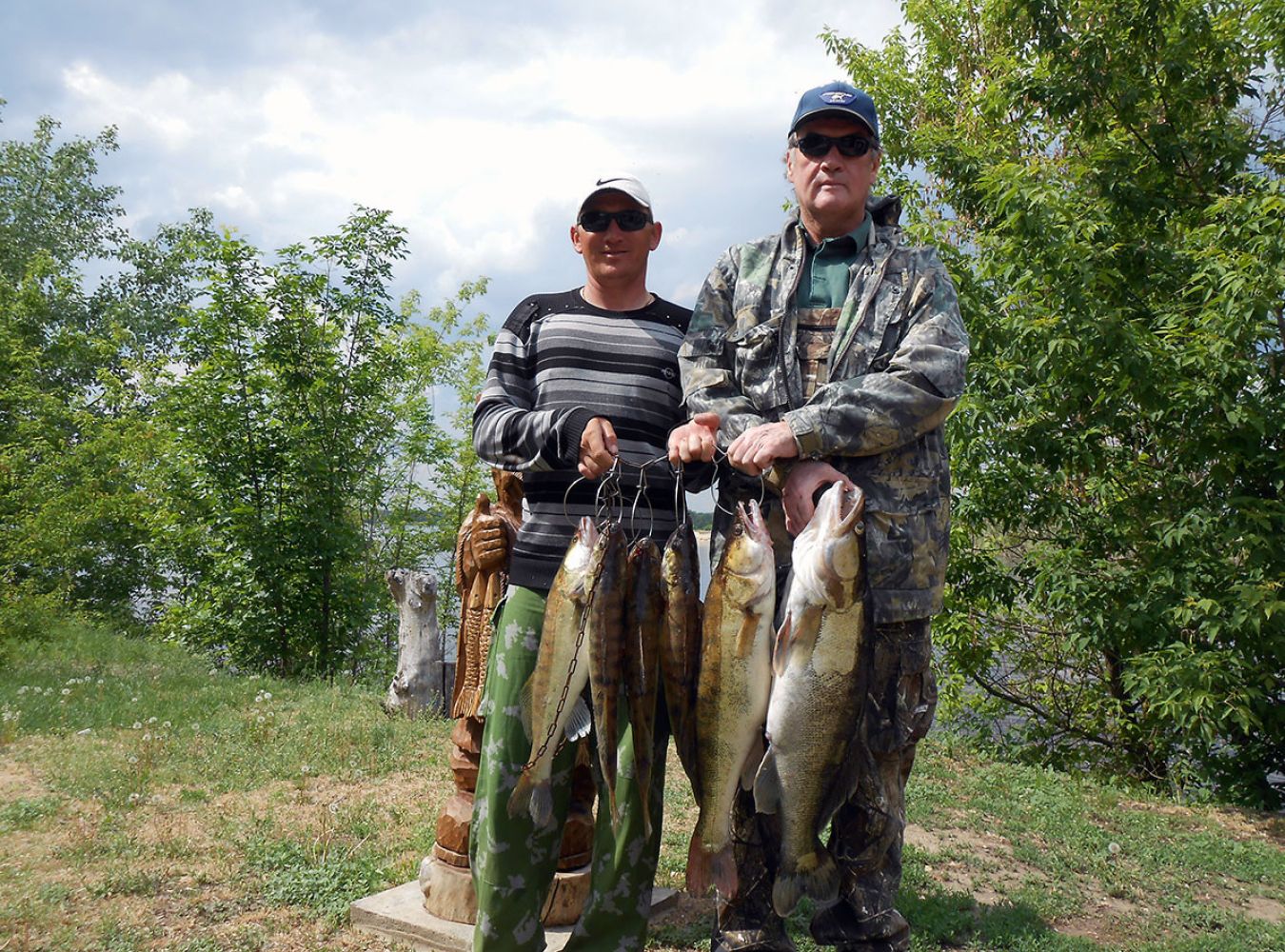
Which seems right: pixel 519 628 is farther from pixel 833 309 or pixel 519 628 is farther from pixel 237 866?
pixel 237 866

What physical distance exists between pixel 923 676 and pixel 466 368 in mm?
15618

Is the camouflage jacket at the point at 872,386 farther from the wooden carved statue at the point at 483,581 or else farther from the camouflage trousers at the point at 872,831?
the wooden carved statue at the point at 483,581

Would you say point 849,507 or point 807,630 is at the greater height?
point 849,507

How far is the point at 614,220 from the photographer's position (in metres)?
3.27

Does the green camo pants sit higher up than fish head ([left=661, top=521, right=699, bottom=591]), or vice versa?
fish head ([left=661, top=521, right=699, bottom=591])

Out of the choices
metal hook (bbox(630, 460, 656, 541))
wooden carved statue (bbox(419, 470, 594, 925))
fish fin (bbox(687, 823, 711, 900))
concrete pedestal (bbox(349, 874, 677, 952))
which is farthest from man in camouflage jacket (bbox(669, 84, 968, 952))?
concrete pedestal (bbox(349, 874, 677, 952))

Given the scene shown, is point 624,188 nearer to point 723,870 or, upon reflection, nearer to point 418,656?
point 723,870

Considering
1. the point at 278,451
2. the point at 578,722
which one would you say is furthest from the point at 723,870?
the point at 278,451

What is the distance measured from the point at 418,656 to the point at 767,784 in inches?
283

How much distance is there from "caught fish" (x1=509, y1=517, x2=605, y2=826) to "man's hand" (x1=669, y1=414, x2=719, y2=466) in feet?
1.07

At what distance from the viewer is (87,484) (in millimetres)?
15156

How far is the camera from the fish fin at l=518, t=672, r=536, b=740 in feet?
9.35

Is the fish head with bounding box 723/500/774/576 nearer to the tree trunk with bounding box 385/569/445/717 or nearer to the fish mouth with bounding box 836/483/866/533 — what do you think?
the fish mouth with bounding box 836/483/866/533

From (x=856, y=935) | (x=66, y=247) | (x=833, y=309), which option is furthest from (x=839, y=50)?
(x=66, y=247)
